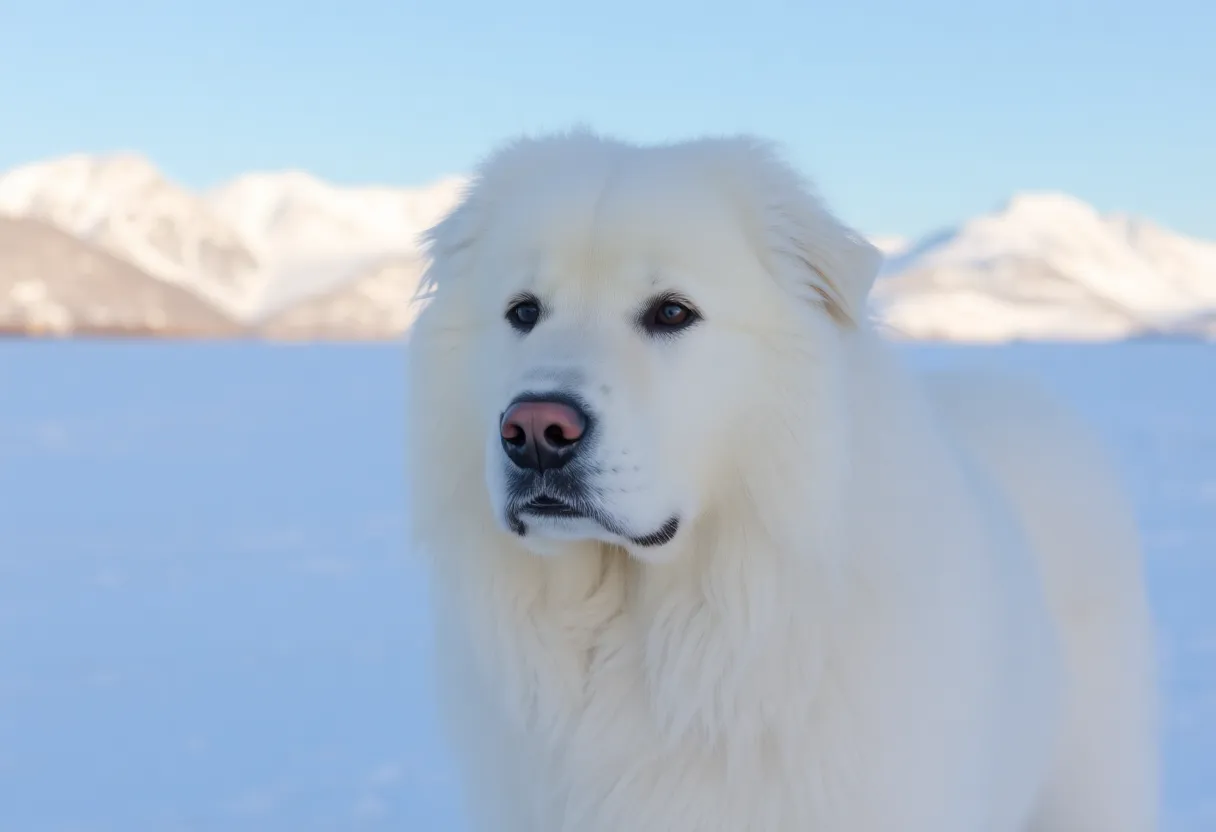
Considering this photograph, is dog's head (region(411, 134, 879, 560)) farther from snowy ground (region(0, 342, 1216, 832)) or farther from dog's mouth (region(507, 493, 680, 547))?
snowy ground (region(0, 342, 1216, 832))

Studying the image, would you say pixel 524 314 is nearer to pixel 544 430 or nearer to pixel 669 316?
pixel 669 316

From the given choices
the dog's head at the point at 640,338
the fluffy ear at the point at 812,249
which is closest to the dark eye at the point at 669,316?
the dog's head at the point at 640,338

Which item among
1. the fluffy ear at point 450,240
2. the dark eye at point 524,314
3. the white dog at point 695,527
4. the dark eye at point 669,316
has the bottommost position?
the white dog at point 695,527

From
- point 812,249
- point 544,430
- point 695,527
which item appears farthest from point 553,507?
point 812,249

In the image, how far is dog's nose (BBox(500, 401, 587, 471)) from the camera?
2.34m

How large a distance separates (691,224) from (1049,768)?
208 centimetres

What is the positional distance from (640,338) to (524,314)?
342 millimetres

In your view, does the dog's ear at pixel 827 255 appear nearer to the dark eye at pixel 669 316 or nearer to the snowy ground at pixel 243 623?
the dark eye at pixel 669 316

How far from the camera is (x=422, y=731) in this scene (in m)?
5.00

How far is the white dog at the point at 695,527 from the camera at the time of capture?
2525 millimetres

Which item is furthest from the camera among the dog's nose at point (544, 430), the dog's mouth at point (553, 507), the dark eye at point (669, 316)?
the dark eye at point (669, 316)

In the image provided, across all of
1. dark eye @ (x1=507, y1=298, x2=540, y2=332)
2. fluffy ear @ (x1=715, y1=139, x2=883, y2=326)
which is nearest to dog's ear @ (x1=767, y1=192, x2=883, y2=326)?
fluffy ear @ (x1=715, y1=139, x2=883, y2=326)

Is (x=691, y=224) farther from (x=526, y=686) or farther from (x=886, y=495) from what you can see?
(x=526, y=686)

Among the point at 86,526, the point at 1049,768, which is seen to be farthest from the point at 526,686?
the point at 86,526
